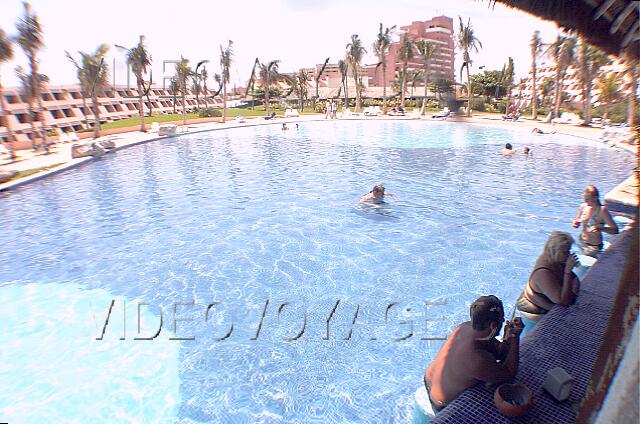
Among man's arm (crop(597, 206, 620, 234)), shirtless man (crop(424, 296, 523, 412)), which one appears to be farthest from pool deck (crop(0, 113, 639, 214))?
shirtless man (crop(424, 296, 523, 412))

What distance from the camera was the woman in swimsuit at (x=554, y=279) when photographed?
4.49m

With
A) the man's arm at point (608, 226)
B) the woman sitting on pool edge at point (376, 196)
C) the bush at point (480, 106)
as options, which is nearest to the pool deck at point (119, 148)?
the man's arm at point (608, 226)

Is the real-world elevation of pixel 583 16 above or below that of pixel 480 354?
above

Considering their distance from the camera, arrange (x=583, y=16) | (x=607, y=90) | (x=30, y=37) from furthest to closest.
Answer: (x=607, y=90) → (x=30, y=37) → (x=583, y=16)

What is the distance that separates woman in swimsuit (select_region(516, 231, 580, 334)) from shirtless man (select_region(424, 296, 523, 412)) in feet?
A: 5.02

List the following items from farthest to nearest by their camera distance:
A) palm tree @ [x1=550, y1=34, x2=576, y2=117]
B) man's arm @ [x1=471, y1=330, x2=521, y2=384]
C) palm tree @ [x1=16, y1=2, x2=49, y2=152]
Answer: palm tree @ [x1=550, y1=34, x2=576, y2=117] → palm tree @ [x1=16, y1=2, x2=49, y2=152] → man's arm @ [x1=471, y1=330, x2=521, y2=384]

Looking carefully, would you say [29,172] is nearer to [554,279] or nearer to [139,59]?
[554,279]

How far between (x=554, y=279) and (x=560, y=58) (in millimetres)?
40169

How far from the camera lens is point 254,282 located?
25.5ft

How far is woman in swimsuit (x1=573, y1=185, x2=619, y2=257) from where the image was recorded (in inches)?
277

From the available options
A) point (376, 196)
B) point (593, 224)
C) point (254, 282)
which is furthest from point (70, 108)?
point (593, 224)

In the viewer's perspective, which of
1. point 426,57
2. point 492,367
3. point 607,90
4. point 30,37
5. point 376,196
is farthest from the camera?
point 607,90

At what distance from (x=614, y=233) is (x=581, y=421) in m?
6.15

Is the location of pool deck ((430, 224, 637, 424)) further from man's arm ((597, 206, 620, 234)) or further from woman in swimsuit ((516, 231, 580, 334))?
man's arm ((597, 206, 620, 234))
